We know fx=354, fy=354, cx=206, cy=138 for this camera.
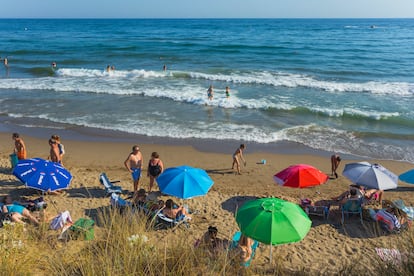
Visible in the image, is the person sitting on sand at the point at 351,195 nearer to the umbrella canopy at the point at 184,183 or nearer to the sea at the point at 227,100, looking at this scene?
the umbrella canopy at the point at 184,183

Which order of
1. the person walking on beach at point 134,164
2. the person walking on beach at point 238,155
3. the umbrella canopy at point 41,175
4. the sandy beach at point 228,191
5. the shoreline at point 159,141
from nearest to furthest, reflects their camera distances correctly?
the sandy beach at point 228,191 → the umbrella canopy at point 41,175 → the person walking on beach at point 134,164 → the person walking on beach at point 238,155 → the shoreline at point 159,141

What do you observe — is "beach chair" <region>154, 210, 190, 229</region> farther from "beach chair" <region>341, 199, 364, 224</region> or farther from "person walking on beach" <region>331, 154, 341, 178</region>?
"person walking on beach" <region>331, 154, 341, 178</region>

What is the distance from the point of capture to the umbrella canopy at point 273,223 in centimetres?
572

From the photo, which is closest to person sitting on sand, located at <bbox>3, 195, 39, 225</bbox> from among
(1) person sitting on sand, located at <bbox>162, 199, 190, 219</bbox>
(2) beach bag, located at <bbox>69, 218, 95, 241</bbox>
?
(2) beach bag, located at <bbox>69, 218, 95, 241</bbox>

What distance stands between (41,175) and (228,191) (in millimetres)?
4979

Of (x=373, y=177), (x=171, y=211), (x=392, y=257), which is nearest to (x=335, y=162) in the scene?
(x=373, y=177)

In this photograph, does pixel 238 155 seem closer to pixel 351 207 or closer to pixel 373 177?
pixel 351 207

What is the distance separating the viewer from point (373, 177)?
8969 millimetres

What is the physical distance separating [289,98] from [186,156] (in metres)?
10.7

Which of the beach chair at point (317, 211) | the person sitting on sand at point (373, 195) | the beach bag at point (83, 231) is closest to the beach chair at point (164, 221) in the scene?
the beach bag at point (83, 231)

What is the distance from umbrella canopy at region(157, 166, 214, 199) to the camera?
812 centimetres

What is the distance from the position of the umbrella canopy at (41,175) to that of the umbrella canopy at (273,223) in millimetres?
4694

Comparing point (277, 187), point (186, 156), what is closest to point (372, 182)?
point (277, 187)

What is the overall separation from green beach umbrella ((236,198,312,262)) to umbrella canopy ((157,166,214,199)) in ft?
6.62
